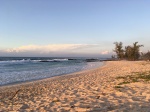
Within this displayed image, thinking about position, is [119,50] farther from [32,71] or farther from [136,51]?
[32,71]

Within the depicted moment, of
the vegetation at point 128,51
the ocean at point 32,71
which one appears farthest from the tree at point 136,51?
the ocean at point 32,71

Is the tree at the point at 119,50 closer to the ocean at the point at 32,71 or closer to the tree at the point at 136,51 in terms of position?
the tree at the point at 136,51

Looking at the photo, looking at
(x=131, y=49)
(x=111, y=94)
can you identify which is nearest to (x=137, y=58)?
(x=131, y=49)

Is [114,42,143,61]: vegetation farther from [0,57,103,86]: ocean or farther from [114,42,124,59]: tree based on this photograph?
[0,57,103,86]: ocean

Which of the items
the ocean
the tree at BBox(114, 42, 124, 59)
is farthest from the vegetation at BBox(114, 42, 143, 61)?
the ocean

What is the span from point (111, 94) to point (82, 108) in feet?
7.05

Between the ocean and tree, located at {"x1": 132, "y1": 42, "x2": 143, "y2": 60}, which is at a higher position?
tree, located at {"x1": 132, "y1": 42, "x2": 143, "y2": 60}

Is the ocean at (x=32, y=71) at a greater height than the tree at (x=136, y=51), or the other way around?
the tree at (x=136, y=51)

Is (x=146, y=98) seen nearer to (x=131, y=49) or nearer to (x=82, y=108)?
(x=82, y=108)

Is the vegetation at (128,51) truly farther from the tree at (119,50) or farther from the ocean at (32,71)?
the ocean at (32,71)

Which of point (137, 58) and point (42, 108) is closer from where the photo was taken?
point (42, 108)

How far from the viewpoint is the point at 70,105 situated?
20.5 ft

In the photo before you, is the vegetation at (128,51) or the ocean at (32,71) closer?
the ocean at (32,71)

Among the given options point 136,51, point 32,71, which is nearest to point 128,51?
point 136,51
